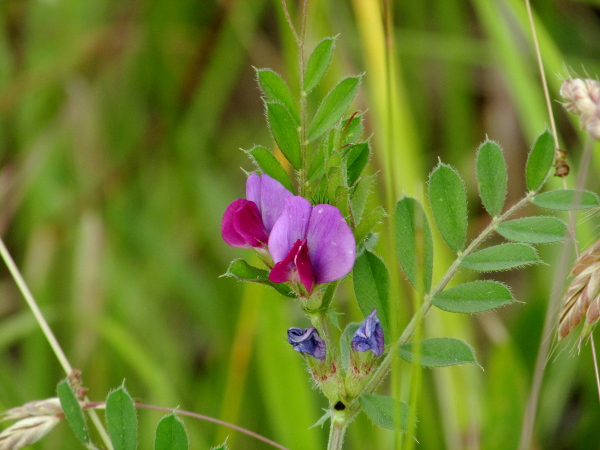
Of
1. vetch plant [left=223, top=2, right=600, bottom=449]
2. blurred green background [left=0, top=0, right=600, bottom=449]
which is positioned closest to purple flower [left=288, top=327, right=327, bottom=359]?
vetch plant [left=223, top=2, right=600, bottom=449]

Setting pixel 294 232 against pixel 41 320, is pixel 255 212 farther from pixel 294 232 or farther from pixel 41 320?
pixel 41 320

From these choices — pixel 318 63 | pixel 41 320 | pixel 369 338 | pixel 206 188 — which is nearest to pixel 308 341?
pixel 369 338

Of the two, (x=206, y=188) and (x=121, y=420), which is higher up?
(x=206, y=188)

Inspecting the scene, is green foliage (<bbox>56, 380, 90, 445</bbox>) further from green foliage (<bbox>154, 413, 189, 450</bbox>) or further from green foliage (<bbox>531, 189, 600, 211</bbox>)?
green foliage (<bbox>531, 189, 600, 211</bbox>)

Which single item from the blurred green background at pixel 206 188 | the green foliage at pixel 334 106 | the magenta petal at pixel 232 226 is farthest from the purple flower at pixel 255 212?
the blurred green background at pixel 206 188

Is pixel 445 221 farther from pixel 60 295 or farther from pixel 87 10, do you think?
pixel 87 10

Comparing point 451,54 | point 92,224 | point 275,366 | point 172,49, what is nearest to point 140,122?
point 172,49
